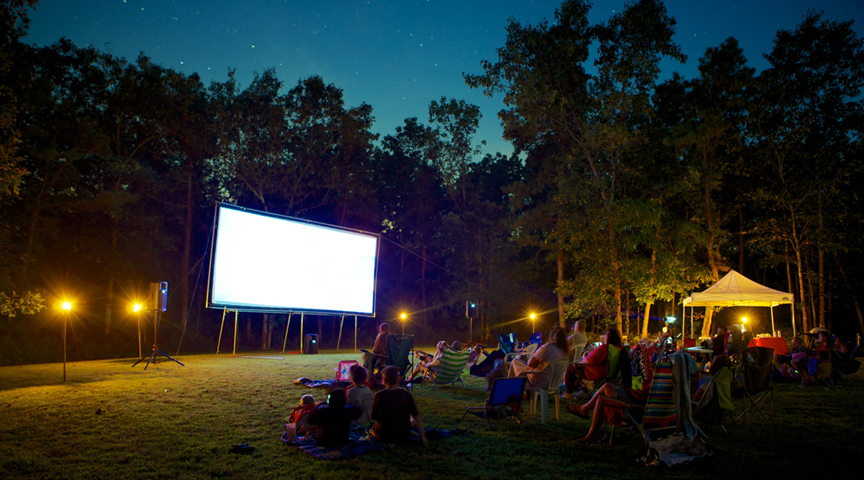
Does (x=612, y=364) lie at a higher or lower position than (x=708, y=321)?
lower

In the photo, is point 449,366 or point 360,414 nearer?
point 360,414

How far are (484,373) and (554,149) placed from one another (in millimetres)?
17286

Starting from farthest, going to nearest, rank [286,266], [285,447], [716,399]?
[286,266]
[716,399]
[285,447]

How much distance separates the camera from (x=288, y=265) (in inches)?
501

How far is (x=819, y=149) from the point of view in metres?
17.0

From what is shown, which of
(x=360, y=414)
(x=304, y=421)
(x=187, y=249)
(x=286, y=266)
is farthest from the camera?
(x=187, y=249)

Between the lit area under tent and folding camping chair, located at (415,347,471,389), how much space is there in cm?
562

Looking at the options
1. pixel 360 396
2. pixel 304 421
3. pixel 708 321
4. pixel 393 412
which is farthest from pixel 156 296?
pixel 708 321

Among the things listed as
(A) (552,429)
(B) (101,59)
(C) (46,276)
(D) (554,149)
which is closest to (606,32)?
(D) (554,149)

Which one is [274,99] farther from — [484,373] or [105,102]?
[484,373]

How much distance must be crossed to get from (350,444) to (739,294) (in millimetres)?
11459

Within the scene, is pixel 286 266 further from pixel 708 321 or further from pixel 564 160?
pixel 708 321

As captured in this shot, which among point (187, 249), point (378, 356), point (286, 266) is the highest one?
point (187, 249)

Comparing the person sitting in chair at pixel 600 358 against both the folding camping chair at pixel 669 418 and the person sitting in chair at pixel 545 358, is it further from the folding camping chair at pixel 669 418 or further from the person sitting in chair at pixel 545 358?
the folding camping chair at pixel 669 418
